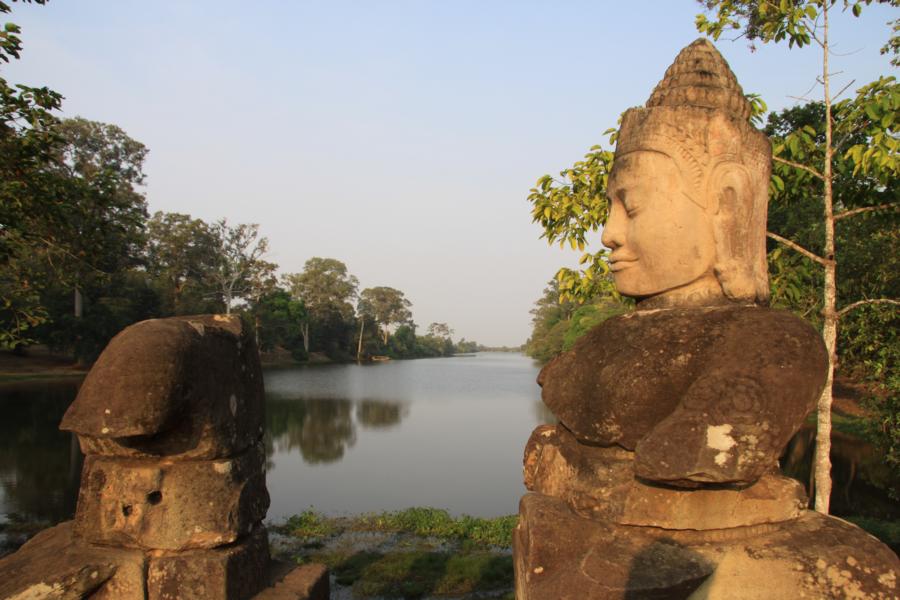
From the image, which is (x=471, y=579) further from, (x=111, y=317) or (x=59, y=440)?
(x=111, y=317)

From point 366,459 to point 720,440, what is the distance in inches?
597

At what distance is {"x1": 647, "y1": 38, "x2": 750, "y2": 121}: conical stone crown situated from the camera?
2.63 meters

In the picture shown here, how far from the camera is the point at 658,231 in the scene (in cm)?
255

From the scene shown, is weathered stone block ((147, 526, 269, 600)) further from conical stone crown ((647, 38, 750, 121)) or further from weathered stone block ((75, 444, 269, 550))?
conical stone crown ((647, 38, 750, 121))

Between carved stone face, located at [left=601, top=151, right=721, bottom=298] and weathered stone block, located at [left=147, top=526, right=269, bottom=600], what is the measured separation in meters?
2.16

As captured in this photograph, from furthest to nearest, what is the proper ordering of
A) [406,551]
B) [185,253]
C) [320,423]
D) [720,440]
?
[185,253] < [320,423] < [406,551] < [720,440]

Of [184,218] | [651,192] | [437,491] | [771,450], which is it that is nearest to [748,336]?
[771,450]

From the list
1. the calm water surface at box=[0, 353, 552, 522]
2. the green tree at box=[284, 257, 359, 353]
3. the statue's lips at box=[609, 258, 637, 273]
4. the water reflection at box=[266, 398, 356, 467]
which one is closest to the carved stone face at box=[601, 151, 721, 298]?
the statue's lips at box=[609, 258, 637, 273]

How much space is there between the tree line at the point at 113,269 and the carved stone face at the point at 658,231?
2060mm

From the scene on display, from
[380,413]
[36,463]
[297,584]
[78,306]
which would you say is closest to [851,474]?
[297,584]

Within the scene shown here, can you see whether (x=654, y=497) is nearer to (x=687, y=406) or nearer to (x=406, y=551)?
(x=687, y=406)

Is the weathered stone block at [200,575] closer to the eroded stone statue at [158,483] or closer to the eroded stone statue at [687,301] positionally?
the eroded stone statue at [158,483]

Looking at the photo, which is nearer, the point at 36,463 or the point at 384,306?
the point at 36,463

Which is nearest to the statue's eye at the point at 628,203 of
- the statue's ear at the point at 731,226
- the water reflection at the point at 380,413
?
the statue's ear at the point at 731,226
